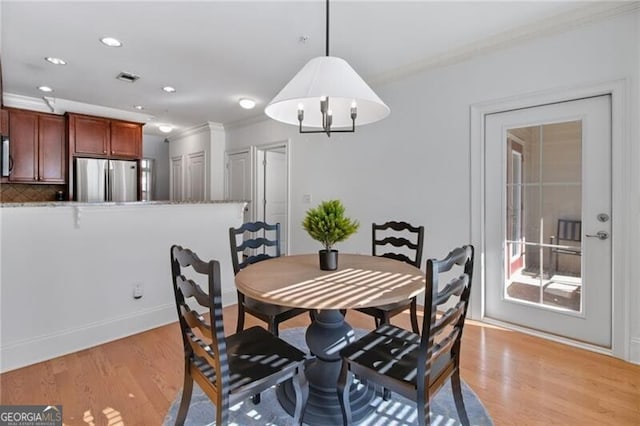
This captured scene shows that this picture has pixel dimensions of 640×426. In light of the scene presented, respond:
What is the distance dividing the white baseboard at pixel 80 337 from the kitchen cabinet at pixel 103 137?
10.6 ft

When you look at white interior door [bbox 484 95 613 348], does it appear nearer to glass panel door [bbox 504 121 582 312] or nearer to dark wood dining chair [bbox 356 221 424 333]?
glass panel door [bbox 504 121 582 312]

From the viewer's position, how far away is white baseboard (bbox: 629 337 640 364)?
2.21 metres

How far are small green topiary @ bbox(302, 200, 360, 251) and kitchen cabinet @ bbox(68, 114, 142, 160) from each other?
461 centimetres

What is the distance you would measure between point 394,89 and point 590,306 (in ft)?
8.45

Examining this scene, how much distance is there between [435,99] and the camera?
3166 mm

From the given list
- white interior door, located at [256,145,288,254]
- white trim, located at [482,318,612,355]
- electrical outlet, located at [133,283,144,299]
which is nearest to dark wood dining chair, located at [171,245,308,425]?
electrical outlet, located at [133,283,144,299]

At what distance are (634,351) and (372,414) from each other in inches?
76.1

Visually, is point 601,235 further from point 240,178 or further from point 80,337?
point 240,178

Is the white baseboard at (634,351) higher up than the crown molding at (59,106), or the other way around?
the crown molding at (59,106)

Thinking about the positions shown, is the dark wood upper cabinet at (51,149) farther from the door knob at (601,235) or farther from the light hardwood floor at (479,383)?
the door knob at (601,235)

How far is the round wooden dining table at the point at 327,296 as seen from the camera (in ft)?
4.66

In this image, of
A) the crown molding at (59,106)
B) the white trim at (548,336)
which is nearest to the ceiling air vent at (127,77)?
the crown molding at (59,106)

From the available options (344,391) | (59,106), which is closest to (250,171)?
(59,106)

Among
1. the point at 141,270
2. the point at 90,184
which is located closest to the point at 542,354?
the point at 141,270
